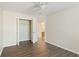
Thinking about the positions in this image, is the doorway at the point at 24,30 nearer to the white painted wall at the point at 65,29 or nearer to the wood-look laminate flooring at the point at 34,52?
the white painted wall at the point at 65,29

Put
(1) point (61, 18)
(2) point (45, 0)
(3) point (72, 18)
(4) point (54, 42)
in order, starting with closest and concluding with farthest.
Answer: (2) point (45, 0)
(3) point (72, 18)
(1) point (61, 18)
(4) point (54, 42)

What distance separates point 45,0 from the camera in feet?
9.72

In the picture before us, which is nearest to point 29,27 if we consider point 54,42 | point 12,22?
point 12,22

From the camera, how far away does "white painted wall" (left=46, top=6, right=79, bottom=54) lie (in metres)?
4.01

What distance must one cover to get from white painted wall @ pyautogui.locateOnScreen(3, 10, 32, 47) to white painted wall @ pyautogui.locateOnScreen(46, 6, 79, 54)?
253 cm

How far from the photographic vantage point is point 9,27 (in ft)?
17.0

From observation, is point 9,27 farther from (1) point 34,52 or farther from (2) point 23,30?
(1) point 34,52

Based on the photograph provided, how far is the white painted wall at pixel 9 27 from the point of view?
16.4 ft

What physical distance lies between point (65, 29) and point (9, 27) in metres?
3.28

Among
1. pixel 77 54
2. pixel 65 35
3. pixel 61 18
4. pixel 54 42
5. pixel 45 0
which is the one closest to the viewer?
pixel 45 0

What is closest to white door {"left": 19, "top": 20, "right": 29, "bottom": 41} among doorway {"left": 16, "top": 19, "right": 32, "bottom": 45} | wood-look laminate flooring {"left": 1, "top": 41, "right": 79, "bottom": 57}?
doorway {"left": 16, "top": 19, "right": 32, "bottom": 45}

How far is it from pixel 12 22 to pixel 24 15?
1116 millimetres

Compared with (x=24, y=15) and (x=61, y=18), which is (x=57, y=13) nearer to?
(x=61, y=18)

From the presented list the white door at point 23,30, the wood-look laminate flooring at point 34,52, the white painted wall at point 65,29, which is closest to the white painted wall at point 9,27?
the wood-look laminate flooring at point 34,52
